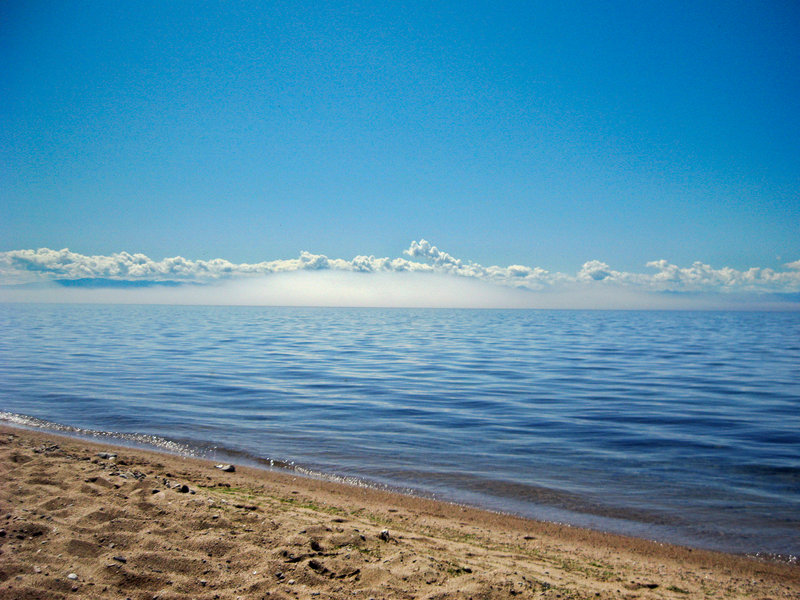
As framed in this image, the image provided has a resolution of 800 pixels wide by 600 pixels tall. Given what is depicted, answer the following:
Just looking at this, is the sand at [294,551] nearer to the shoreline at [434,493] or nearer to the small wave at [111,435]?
the shoreline at [434,493]

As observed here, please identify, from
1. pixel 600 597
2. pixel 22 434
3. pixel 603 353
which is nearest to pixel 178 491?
pixel 600 597

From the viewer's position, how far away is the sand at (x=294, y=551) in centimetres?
502

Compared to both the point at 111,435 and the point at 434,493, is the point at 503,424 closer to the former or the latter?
the point at 434,493

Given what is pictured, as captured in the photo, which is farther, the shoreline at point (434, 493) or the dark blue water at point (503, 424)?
the dark blue water at point (503, 424)

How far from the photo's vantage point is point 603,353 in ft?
117

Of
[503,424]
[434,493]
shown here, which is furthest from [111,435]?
[503,424]

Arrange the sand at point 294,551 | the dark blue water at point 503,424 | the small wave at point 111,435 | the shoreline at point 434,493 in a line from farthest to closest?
the small wave at point 111,435, the dark blue water at point 503,424, the shoreline at point 434,493, the sand at point 294,551

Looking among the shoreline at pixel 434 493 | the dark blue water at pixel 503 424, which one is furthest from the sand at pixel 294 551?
the dark blue water at pixel 503 424

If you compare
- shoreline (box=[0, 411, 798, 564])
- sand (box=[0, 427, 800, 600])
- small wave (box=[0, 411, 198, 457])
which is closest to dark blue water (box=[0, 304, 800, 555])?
shoreline (box=[0, 411, 798, 564])

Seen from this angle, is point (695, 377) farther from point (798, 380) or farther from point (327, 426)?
point (327, 426)

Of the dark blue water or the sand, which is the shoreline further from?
the sand

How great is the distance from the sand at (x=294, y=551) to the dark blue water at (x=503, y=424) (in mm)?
1158

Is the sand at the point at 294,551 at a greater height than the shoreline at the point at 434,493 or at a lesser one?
greater

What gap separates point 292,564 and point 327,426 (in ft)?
28.3
